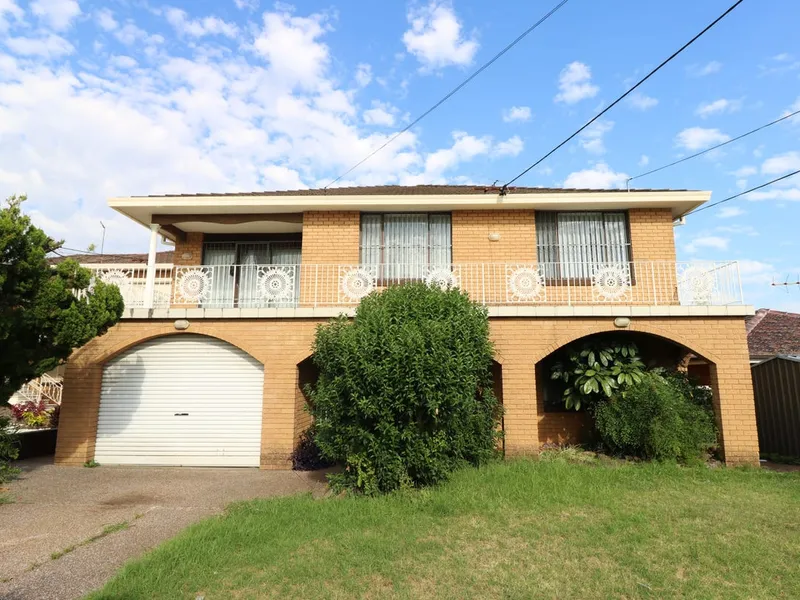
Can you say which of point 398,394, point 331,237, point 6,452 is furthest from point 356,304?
point 6,452

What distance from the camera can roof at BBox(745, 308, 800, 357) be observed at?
46.2ft

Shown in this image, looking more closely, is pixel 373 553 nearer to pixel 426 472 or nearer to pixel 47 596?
pixel 426 472

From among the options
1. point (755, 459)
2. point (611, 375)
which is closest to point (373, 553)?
point (611, 375)

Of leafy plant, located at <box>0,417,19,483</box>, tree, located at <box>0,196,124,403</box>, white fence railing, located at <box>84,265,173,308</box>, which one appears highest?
white fence railing, located at <box>84,265,173,308</box>

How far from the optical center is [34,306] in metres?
6.96

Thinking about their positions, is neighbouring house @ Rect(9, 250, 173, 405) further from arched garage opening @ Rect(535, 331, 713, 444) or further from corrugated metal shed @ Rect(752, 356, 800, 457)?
corrugated metal shed @ Rect(752, 356, 800, 457)

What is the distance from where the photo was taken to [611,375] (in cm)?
845

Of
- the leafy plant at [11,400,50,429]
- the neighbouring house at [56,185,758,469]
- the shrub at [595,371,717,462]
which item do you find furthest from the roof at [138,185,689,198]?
the leafy plant at [11,400,50,429]

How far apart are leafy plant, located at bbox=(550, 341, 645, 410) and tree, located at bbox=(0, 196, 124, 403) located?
27.4 ft

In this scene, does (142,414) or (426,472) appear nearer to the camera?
(426,472)

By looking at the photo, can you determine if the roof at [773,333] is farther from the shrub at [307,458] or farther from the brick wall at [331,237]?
the shrub at [307,458]

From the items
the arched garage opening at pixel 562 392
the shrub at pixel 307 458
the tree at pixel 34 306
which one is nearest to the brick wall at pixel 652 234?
the arched garage opening at pixel 562 392

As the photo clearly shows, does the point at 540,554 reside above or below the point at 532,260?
below

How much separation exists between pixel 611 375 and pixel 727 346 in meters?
2.09
